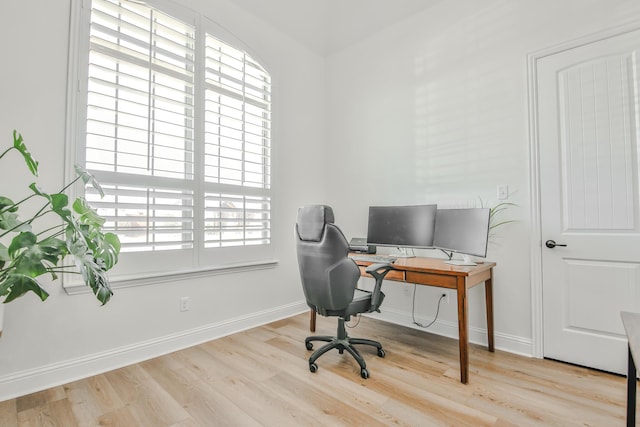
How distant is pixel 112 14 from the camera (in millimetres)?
2285

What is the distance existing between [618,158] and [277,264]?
2.89 meters

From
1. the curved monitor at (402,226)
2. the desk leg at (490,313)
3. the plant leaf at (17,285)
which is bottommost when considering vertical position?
the desk leg at (490,313)

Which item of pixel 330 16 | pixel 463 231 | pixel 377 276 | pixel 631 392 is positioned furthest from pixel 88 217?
pixel 330 16

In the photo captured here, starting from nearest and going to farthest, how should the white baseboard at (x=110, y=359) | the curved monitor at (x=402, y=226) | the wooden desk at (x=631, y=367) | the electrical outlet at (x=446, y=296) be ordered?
the wooden desk at (x=631, y=367), the white baseboard at (x=110, y=359), the curved monitor at (x=402, y=226), the electrical outlet at (x=446, y=296)

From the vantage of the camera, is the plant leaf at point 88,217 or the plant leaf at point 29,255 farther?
the plant leaf at point 88,217

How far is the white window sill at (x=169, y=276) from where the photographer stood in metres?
2.10

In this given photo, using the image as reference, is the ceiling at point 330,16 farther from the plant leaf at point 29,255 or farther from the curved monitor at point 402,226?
the plant leaf at point 29,255

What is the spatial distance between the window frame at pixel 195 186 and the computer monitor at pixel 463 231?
165cm

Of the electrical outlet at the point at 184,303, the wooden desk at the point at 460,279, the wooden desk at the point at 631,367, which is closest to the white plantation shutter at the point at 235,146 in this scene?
the electrical outlet at the point at 184,303

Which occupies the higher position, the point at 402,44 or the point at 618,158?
the point at 402,44

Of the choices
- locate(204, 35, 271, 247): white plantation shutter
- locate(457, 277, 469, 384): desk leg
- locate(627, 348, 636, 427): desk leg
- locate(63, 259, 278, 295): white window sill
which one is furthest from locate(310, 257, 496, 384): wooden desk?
locate(204, 35, 271, 247): white plantation shutter

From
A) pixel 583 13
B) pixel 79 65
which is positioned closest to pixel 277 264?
pixel 79 65

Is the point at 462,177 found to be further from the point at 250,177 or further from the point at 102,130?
the point at 102,130

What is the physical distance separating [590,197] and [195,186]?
2988 mm
